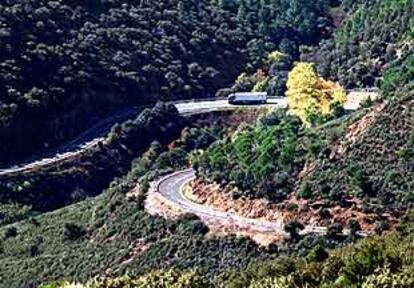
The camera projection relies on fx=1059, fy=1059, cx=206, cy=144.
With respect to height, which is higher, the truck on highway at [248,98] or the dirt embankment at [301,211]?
the dirt embankment at [301,211]

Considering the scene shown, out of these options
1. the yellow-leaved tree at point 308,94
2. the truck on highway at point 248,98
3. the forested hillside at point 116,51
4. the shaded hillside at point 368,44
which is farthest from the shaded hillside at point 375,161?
the truck on highway at point 248,98

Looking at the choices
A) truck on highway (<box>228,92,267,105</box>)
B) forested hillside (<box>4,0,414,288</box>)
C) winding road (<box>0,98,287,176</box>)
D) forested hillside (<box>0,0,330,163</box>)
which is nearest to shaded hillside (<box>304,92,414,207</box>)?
forested hillside (<box>4,0,414,288</box>)

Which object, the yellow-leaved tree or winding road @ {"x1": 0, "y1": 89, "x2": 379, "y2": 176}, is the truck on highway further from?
the yellow-leaved tree

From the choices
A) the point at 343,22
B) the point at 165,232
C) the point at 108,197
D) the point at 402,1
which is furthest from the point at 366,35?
the point at 165,232

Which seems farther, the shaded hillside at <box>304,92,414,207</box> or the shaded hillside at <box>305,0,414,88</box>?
the shaded hillside at <box>305,0,414,88</box>

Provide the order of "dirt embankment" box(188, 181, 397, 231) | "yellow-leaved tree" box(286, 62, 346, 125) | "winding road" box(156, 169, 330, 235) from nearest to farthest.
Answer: "dirt embankment" box(188, 181, 397, 231) → "winding road" box(156, 169, 330, 235) → "yellow-leaved tree" box(286, 62, 346, 125)

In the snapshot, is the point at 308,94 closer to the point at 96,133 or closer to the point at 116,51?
the point at 96,133

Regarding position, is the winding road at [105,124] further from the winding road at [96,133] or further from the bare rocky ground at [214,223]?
the bare rocky ground at [214,223]

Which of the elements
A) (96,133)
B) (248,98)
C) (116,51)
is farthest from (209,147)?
(116,51)
